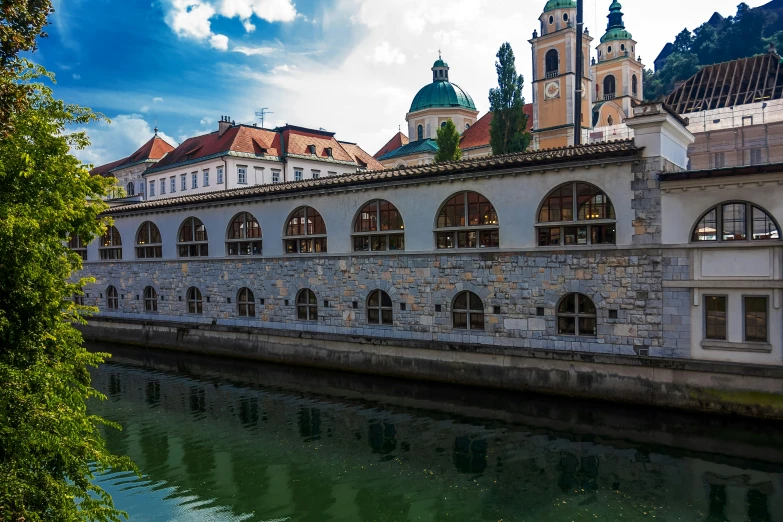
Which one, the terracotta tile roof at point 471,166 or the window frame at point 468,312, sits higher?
the terracotta tile roof at point 471,166

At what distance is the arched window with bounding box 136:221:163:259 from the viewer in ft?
98.6

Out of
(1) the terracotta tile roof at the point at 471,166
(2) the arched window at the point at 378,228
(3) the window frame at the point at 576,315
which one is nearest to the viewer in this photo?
(1) the terracotta tile roof at the point at 471,166

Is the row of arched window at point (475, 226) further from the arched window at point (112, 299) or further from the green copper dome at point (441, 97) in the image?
the green copper dome at point (441, 97)

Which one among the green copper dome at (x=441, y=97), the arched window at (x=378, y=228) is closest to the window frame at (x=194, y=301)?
the arched window at (x=378, y=228)

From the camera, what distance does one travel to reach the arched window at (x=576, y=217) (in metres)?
17.2

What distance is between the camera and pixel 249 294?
85.7ft

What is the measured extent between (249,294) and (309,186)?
6005 mm

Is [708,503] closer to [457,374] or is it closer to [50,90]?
[457,374]

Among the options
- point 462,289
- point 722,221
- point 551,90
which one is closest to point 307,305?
point 462,289

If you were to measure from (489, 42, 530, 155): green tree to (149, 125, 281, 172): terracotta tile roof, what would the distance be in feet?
65.3

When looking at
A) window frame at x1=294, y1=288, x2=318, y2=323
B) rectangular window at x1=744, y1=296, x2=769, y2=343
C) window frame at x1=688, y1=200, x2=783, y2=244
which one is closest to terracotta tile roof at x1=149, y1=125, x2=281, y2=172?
window frame at x1=294, y1=288, x2=318, y2=323

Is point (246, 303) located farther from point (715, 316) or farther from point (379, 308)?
point (715, 316)

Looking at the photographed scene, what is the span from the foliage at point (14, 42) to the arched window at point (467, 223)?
12.8 m

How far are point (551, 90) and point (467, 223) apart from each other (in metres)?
42.9
